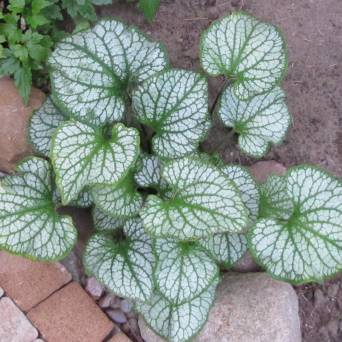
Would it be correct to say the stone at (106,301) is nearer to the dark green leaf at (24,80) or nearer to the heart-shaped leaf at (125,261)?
the heart-shaped leaf at (125,261)

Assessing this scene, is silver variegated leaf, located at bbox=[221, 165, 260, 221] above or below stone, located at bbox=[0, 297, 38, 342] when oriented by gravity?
above

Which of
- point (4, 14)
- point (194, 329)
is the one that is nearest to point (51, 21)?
point (4, 14)

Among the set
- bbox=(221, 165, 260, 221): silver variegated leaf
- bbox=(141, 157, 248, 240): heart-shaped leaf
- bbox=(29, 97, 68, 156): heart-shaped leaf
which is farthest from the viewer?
bbox=(29, 97, 68, 156): heart-shaped leaf

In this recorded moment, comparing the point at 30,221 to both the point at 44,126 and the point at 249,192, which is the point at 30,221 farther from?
the point at 249,192

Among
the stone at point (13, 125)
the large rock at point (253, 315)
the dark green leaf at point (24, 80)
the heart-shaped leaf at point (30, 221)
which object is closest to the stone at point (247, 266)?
the large rock at point (253, 315)

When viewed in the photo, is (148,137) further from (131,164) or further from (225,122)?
(131,164)

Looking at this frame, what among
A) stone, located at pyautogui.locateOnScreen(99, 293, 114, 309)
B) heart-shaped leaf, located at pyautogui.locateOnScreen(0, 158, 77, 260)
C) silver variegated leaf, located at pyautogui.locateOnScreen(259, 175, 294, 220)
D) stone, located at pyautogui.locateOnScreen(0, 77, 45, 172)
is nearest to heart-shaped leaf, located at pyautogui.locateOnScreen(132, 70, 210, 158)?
silver variegated leaf, located at pyautogui.locateOnScreen(259, 175, 294, 220)

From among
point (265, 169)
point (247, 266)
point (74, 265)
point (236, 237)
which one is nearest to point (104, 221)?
point (74, 265)

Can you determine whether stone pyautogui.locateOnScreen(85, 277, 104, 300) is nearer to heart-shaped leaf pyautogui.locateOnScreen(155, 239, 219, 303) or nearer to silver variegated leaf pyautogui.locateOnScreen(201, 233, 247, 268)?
heart-shaped leaf pyautogui.locateOnScreen(155, 239, 219, 303)
